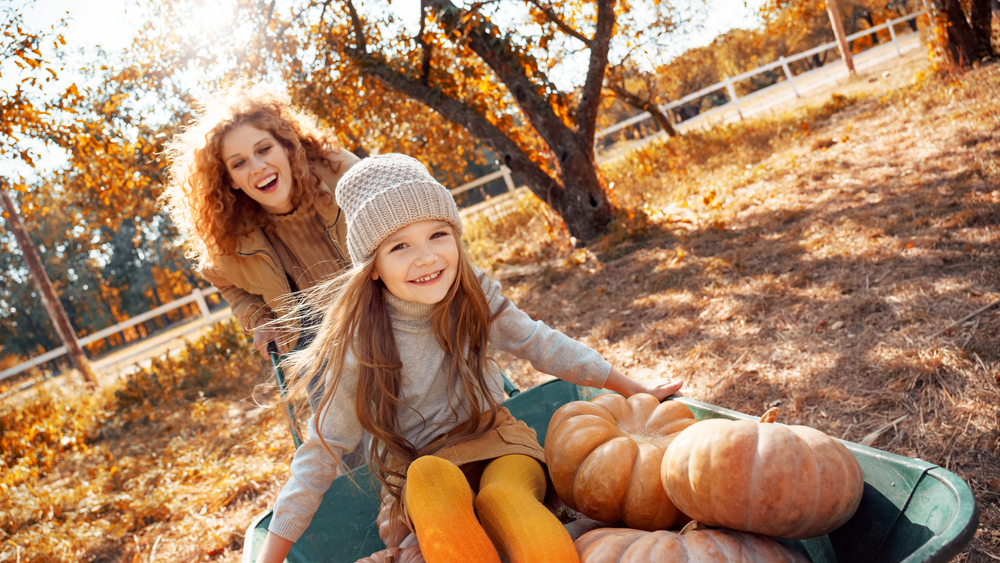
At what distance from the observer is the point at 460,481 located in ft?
4.52

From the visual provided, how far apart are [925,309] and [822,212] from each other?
212 cm

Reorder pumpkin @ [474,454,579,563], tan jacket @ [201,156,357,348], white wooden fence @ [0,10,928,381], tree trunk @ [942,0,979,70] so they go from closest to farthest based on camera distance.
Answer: pumpkin @ [474,454,579,563] < tan jacket @ [201,156,357,348] < tree trunk @ [942,0,979,70] < white wooden fence @ [0,10,928,381]

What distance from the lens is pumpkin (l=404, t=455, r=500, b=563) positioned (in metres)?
1.21

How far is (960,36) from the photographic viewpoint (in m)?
7.23

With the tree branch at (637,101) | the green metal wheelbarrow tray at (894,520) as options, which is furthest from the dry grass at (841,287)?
the tree branch at (637,101)

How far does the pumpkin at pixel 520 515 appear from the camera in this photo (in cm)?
118

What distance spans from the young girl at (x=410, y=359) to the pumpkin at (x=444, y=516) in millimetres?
166

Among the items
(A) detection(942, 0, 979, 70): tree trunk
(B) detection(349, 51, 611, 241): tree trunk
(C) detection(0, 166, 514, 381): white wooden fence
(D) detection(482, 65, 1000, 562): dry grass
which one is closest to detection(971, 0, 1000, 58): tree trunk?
(A) detection(942, 0, 979, 70): tree trunk

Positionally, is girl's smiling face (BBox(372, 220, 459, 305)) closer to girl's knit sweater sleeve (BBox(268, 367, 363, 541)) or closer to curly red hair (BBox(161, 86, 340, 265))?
girl's knit sweater sleeve (BBox(268, 367, 363, 541))

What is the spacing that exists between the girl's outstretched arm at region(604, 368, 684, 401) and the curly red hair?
1506 millimetres

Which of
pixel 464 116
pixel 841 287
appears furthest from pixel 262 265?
pixel 464 116

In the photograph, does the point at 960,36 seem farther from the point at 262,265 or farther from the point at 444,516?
the point at 444,516

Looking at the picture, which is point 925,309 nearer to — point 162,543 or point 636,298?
point 636,298

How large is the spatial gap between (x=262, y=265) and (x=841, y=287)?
9.88 ft
